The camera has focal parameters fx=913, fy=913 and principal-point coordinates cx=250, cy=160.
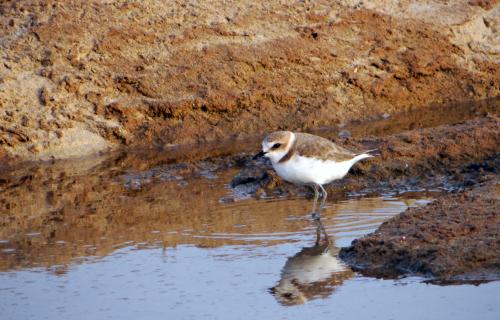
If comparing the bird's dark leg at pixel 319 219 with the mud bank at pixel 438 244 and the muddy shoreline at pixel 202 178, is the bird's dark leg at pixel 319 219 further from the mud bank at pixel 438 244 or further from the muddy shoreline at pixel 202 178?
the mud bank at pixel 438 244

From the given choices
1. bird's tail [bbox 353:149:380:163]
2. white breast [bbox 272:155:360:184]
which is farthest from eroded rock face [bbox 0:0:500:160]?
white breast [bbox 272:155:360:184]

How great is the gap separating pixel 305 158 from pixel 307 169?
0.10 metres

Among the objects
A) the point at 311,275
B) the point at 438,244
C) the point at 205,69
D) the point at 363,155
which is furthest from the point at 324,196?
the point at 205,69

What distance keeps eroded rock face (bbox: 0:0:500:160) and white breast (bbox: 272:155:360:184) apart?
3851 millimetres

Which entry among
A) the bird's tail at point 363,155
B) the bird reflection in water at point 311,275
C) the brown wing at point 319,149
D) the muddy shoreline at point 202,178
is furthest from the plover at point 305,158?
the bird reflection in water at point 311,275

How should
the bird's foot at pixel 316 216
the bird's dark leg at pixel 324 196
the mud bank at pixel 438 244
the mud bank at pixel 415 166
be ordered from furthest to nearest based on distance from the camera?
the mud bank at pixel 415 166
the bird's dark leg at pixel 324 196
the bird's foot at pixel 316 216
the mud bank at pixel 438 244

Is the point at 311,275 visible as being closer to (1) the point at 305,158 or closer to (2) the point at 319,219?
(2) the point at 319,219

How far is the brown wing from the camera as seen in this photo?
8.59 meters

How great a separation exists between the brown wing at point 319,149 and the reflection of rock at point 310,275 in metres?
1.27

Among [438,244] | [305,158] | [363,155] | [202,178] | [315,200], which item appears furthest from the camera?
[202,178]

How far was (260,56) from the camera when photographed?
1285cm

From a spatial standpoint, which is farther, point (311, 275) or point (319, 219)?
point (319, 219)

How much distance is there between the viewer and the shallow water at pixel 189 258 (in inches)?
245

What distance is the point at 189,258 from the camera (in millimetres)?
7434
